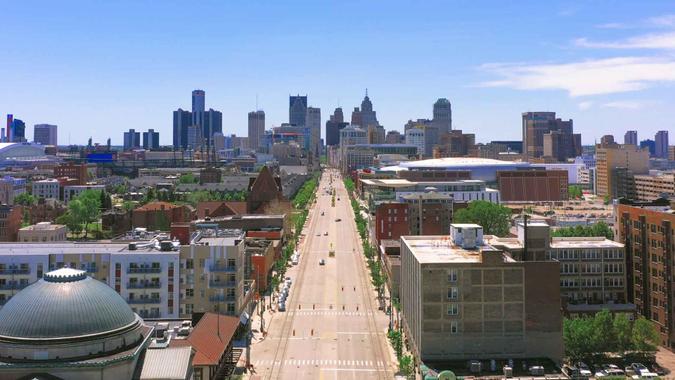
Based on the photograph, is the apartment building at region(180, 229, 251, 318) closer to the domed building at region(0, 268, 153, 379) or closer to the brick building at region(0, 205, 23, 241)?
the domed building at region(0, 268, 153, 379)

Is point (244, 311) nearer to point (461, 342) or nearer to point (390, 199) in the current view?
point (461, 342)

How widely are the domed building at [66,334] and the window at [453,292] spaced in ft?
114

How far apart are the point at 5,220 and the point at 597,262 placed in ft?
423

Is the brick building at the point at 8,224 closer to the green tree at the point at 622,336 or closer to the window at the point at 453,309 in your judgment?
the window at the point at 453,309

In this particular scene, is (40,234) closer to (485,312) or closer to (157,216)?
(157,216)

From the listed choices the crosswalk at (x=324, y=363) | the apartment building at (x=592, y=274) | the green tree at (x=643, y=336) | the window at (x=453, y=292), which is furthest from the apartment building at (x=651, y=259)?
the crosswalk at (x=324, y=363)

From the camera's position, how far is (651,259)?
3654 inches

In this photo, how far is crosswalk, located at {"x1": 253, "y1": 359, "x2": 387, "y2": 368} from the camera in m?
79.8

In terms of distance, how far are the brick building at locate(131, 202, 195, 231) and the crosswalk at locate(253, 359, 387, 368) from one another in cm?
8396

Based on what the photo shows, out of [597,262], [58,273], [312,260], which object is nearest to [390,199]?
[312,260]

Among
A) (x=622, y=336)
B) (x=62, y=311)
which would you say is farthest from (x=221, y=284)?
(x=622, y=336)

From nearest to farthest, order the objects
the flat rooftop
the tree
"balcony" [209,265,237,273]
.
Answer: the flat rooftop
"balcony" [209,265,237,273]
the tree

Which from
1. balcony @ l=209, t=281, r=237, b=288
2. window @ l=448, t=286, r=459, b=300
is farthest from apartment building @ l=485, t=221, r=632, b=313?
balcony @ l=209, t=281, r=237, b=288

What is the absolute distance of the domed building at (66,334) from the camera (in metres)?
45.5
